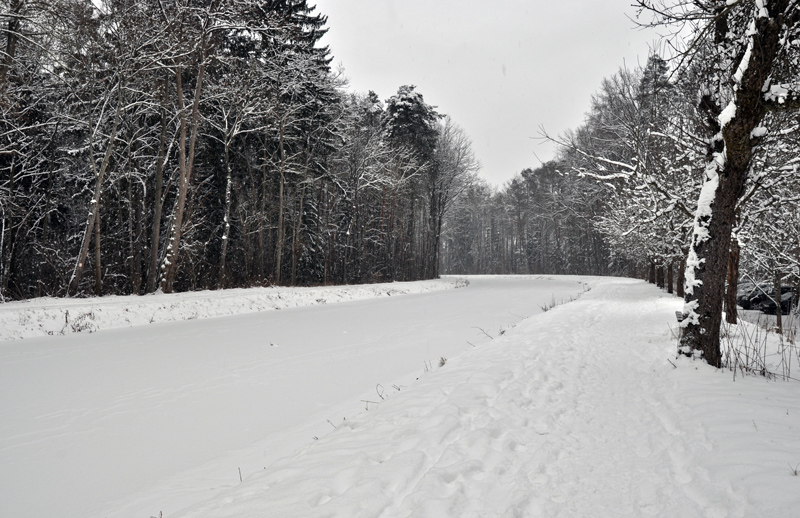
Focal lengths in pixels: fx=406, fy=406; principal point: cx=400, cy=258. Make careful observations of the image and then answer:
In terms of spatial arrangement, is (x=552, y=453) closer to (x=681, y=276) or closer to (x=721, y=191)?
(x=721, y=191)

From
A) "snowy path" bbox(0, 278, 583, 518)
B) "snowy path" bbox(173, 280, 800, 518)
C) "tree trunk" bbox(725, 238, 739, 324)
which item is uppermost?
"tree trunk" bbox(725, 238, 739, 324)

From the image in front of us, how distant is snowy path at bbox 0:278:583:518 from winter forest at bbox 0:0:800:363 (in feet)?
16.4

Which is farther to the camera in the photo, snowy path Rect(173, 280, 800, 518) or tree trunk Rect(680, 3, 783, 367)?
tree trunk Rect(680, 3, 783, 367)

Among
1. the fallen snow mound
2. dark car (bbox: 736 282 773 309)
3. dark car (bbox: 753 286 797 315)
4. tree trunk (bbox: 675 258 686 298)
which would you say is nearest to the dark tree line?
tree trunk (bbox: 675 258 686 298)

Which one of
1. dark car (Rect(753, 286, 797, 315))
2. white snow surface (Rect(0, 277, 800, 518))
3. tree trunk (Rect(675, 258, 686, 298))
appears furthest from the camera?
dark car (Rect(753, 286, 797, 315))

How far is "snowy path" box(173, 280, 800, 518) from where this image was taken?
2518 millimetres

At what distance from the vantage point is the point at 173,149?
64.2ft

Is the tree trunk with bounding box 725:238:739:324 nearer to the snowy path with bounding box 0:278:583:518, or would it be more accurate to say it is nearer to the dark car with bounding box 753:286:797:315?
the snowy path with bounding box 0:278:583:518

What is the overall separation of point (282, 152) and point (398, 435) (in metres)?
19.0

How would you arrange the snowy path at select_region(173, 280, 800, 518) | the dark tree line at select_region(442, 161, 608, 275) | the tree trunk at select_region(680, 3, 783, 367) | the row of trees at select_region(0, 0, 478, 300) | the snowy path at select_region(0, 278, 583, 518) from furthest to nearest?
the dark tree line at select_region(442, 161, 608, 275) < the row of trees at select_region(0, 0, 478, 300) < the tree trunk at select_region(680, 3, 783, 367) < the snowy path at select_region(0, 278, 583, 518) < the snowy path at select_region(173, 280, 800, 518)

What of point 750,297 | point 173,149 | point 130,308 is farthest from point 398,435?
point 173,149

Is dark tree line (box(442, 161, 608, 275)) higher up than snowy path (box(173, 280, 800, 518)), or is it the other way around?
dark tree line (box(442, 161, 608, 275))

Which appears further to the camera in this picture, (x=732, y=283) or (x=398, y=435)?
(x=732, y=283)

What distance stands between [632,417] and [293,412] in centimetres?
375
